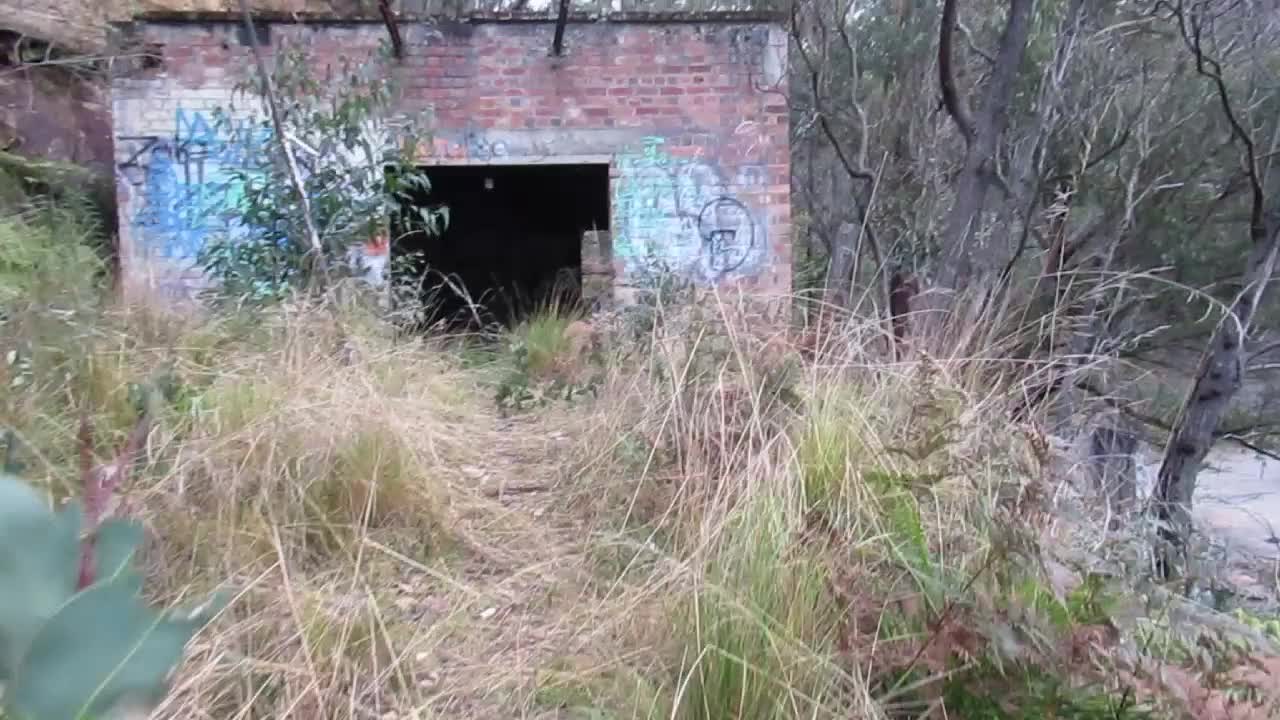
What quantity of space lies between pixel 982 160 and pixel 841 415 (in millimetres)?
4459

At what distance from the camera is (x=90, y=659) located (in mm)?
858

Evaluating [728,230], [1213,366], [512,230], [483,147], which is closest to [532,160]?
[483,147]

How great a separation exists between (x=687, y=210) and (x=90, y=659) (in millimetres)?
6457

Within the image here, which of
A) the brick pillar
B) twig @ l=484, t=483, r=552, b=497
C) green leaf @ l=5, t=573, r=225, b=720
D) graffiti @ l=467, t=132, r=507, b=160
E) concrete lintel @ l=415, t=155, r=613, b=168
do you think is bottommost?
twig @ l=484, t=483, r=552, b=497

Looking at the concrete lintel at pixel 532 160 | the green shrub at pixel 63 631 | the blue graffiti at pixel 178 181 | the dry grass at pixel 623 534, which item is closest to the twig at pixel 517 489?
the dry grass at pixel 623 534

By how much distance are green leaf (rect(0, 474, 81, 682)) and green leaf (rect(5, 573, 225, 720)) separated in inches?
0.7

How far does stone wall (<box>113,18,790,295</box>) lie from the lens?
22.9 feet

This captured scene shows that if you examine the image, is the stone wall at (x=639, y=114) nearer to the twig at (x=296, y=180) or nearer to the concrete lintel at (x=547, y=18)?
the concrete lintel at (x=547, y=18)

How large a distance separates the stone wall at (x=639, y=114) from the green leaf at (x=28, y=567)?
236 inches

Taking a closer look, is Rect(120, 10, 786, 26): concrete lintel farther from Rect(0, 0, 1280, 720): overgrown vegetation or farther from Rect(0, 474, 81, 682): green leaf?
Rect(0, 474, 81, 682): green leaf

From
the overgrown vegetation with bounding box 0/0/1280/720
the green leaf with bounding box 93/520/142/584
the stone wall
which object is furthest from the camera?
the stone wall

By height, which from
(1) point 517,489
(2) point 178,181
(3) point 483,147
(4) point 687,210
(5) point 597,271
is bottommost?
(1) point 517,489

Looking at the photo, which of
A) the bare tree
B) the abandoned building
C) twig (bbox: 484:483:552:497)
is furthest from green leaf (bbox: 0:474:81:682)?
the bare tree

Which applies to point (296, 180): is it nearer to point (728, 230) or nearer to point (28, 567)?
point (728, 230)
